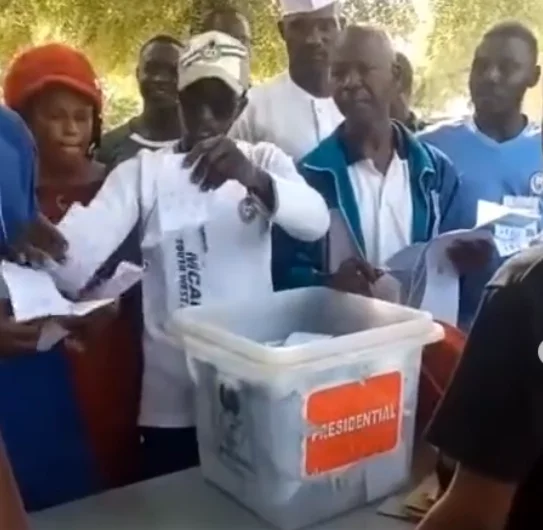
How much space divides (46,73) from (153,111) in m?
0.14

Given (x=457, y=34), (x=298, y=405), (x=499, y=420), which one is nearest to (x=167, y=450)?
(x=298, y=405)

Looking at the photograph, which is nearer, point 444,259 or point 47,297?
point 47,297

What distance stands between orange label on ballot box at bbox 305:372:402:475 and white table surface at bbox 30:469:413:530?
0.08 m

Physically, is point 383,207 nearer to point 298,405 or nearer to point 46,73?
point 298,405

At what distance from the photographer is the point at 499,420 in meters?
1.10

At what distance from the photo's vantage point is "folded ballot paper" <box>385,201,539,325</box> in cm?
137

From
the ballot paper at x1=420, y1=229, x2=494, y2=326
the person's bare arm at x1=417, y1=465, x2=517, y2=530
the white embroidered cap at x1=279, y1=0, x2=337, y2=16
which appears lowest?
the person's bare arm at x1=417, y1=465, x2=517, y2=530

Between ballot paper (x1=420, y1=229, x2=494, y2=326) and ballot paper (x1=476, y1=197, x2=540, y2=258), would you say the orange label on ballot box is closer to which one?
ballot paper (x1=420, y1=229, x2=494, y2=326)

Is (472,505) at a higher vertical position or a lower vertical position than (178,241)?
lower

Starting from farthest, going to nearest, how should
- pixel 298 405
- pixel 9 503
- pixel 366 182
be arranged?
pixel 366 182
pixel 298 405
pixel 9 503

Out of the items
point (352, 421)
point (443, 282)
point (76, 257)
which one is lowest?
point (352, 421)

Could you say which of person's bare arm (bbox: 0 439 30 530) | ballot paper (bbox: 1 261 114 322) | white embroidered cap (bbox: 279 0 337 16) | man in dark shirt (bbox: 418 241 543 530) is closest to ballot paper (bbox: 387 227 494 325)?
man in dark shirt (bbox: 418 241 543 530)

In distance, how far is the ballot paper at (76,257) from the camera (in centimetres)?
111

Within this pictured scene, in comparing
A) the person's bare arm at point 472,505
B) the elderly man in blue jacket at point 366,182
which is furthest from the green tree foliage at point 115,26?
the person's bare arm at point 472,505
